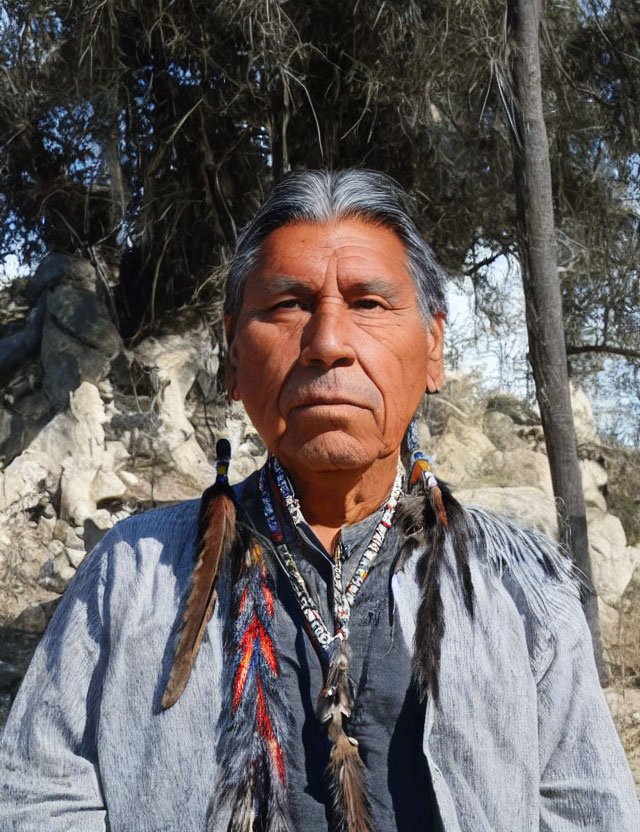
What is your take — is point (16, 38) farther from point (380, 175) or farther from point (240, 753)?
point (240, 753)

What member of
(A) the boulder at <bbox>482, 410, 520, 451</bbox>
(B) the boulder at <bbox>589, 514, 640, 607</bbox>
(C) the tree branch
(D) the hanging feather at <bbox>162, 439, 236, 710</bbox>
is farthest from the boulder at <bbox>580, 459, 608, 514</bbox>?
(D) the hanging feather at <bbox>162, 439, 236, 710</bbox>

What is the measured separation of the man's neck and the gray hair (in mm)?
287

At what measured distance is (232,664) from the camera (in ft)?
4.04

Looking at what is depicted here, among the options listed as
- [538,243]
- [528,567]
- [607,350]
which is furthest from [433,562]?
[607,350]

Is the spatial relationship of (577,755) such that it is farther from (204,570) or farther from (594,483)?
(594,483)

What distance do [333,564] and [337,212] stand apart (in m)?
0.57

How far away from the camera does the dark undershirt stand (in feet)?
3.92

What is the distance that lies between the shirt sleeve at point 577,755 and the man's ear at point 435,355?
0.47 m

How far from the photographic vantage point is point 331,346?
4.10 feet

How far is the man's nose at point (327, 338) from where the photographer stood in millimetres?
1251

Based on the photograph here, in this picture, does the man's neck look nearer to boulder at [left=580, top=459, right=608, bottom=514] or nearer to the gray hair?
the gray hair

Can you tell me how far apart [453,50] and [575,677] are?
4.60 meters

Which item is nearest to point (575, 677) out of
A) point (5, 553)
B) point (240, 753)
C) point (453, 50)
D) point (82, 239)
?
point (240, 753)

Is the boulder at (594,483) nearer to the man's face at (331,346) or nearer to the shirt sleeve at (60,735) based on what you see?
the man's face at (331,346)
